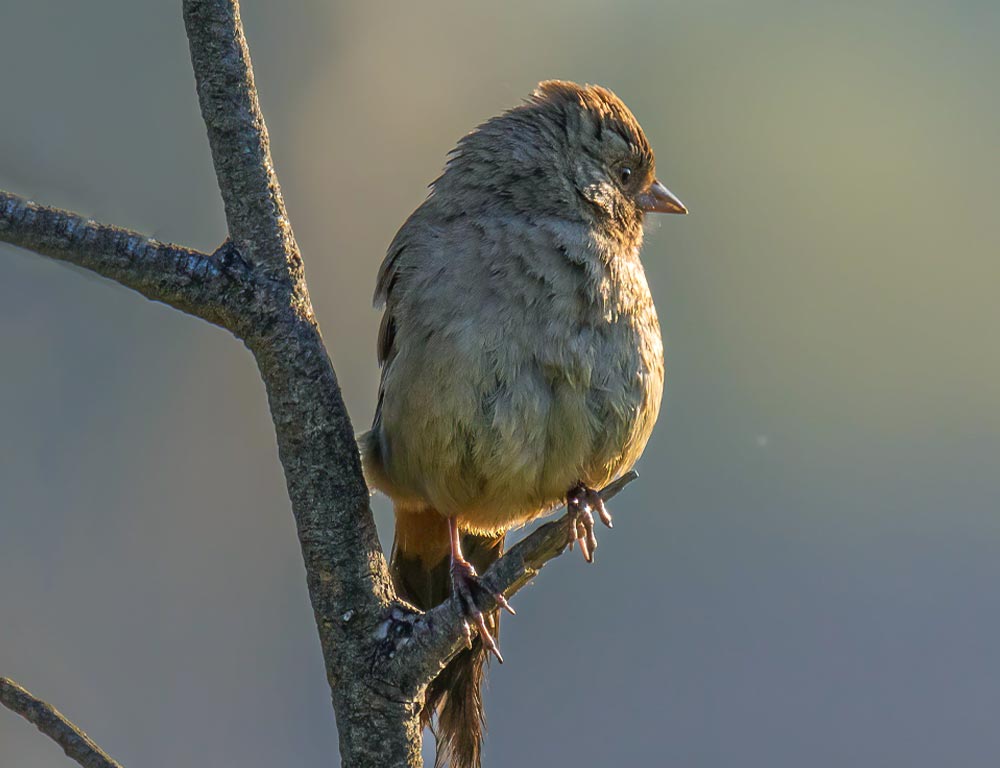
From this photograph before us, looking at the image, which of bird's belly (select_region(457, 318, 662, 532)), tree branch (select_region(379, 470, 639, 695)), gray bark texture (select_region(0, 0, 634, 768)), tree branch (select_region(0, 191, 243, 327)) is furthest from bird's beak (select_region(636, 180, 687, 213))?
tree branch (select_region(0, 191, 243, 327))

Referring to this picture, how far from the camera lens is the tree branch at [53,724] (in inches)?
100

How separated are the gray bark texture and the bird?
7.1 inches

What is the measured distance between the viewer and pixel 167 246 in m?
2.67

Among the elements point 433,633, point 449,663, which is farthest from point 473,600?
point 449,663

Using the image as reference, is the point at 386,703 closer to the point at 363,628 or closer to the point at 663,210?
the point at 363,628

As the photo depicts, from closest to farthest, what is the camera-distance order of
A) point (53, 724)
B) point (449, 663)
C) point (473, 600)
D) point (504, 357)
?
point (53, 724), point (473, 600), point (504, 357), point (449, 663)

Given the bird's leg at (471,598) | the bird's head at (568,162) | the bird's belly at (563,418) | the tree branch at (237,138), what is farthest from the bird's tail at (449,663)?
the tree branch at (237,138)

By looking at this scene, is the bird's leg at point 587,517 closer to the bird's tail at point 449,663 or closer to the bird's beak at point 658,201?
the bird's tail at point 449,663

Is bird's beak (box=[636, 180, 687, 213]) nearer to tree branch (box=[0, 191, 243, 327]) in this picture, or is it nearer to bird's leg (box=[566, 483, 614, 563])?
bird's leg (box=[566, 483, 614, 563])

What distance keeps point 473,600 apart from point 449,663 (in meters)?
0.88

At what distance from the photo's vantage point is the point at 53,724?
255cm

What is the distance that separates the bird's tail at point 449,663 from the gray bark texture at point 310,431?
0.90 m

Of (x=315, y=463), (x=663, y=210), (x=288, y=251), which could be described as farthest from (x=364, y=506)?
(x=663, y=210)

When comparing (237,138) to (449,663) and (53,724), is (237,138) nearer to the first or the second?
(53,724)
